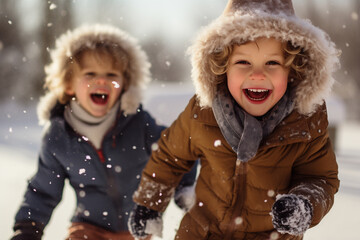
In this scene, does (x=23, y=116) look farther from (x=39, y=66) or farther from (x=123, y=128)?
(x=123, y=128)

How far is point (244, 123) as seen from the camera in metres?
1.65

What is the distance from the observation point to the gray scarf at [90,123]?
2408 mm

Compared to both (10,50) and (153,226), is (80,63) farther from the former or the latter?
(10,50)

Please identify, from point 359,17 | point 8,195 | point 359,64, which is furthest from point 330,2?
point 8,195

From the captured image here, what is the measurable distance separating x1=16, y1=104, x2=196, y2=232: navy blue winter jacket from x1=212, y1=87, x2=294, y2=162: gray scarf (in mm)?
871

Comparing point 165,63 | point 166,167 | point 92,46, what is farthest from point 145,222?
point 165,63

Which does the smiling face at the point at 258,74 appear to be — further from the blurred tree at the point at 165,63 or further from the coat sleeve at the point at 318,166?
the blurred tree at the point at 165,63

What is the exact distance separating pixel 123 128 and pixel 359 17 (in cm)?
1340

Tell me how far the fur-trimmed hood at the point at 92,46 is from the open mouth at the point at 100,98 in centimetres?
9

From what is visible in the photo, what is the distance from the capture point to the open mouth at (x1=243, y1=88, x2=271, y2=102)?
1.68 meters

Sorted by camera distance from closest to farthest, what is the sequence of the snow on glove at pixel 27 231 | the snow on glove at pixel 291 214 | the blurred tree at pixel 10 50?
the snow on glove at pixel 291 214 → the snow on glove at pixel 27 231 → the blurred tree at pixel 10 50

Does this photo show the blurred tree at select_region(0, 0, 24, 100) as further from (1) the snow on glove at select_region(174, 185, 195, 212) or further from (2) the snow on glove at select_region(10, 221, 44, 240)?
(1) the snow on glove at select_region(174, 185, 195, 212)

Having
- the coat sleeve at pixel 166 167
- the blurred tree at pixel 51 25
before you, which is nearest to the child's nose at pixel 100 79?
the coat sleeve at pixel 166 167

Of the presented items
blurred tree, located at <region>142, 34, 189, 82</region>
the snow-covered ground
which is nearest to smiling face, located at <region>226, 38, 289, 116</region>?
the snow-covered ground
